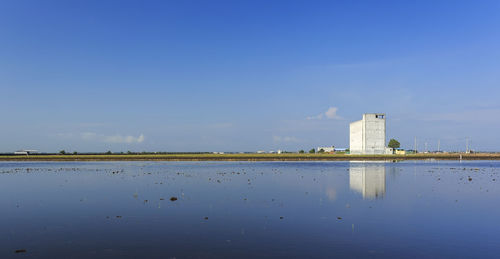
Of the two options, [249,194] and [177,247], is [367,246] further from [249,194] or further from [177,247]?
[249,194]

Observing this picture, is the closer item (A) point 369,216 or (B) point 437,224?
(B) point 437,224

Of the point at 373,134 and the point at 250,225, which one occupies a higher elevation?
the point at 373,134

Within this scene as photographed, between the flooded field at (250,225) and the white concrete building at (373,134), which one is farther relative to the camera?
the white concrete building at (373,134)

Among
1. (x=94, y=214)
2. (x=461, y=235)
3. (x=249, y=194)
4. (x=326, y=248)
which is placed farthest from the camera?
(x=249, y=194)

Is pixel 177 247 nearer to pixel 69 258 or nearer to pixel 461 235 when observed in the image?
pixel 69 258

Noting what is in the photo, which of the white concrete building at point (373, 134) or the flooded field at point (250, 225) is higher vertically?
the white concrete building at point (373, 134)

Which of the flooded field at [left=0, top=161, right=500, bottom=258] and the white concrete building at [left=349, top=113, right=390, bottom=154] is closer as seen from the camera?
the flooded field at [left=0, top=161, right=500, bottom=258]

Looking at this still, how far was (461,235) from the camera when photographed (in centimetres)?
1750

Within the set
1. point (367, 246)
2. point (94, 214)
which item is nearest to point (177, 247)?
point (367, 246)

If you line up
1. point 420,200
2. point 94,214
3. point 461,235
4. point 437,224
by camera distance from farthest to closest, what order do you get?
point 420,200
point 94,214
point 437,224
point 461,235

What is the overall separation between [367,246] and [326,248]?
1.85 metres

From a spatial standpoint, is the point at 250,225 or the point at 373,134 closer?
the point at 250,225

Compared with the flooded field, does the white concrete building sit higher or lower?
higher

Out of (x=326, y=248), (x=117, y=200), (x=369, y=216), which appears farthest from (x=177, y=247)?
(x=117, y=200)
